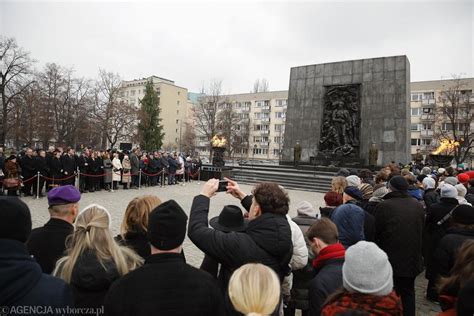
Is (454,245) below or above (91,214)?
below

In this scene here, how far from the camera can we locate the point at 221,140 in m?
22.7

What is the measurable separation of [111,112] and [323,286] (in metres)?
41.8

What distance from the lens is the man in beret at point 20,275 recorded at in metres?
1.49

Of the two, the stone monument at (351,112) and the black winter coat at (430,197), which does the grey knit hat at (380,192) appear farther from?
the stone monument at (351,112)

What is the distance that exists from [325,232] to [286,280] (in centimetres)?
78

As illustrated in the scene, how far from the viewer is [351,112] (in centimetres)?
2123

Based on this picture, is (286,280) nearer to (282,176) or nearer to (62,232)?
(62,232)

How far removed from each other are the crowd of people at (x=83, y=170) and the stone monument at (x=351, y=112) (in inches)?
365

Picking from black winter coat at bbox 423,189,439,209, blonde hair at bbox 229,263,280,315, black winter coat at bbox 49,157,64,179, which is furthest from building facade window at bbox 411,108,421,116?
blonde hair at bbox 229,263,280,315

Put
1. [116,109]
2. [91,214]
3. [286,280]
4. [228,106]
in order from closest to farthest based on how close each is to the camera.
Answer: [91,214] < [286,280] < [116,109] < [228,106]

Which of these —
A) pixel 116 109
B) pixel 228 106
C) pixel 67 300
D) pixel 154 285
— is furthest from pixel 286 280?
pixel 228 106

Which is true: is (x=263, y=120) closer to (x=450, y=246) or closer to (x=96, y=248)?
(x=450, y=246)

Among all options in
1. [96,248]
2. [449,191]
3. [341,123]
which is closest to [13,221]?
[96,248]

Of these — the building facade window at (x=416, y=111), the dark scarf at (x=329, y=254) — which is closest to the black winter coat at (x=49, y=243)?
the dark scarf at (x=329, y=254)
